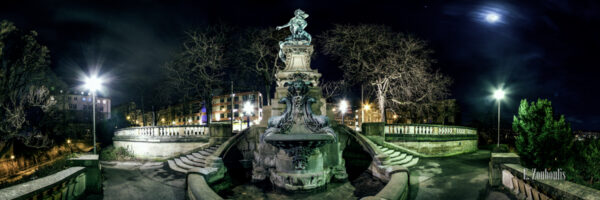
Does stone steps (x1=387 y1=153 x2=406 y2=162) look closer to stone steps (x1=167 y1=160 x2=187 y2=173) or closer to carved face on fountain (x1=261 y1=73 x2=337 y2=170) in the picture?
carved face on fountain (x1=261 y1=73 x2=337 y2=170)

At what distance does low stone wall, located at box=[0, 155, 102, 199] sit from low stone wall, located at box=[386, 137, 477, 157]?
14750 millimetres

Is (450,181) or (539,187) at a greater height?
(539,187)

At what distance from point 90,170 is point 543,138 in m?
16.1

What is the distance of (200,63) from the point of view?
25.7 metres

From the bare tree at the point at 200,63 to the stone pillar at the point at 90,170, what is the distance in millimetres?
16652

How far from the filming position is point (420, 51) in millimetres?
24219

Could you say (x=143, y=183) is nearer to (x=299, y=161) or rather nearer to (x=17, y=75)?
(x=299, y=161)

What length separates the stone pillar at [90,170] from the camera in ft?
25.5

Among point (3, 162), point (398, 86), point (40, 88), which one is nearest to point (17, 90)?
point (40, 88)

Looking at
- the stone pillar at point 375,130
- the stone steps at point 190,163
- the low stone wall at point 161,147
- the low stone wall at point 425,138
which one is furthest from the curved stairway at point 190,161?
the low stone wall at point 425,138

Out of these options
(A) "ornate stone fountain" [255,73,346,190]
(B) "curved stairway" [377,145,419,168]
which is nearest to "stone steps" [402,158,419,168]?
(B) "curved stairway" [377,145,419,168]

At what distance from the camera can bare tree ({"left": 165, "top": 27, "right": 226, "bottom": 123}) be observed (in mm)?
25016

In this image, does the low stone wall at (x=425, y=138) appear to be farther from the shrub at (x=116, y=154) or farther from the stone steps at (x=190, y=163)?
the shrub at (x=116, y=154)

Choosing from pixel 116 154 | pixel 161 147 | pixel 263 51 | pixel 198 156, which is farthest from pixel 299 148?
pixel 263 51
